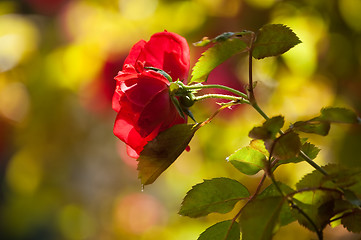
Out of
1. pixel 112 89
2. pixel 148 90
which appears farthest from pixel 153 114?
pixel 112 89

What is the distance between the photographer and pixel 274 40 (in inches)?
12.8

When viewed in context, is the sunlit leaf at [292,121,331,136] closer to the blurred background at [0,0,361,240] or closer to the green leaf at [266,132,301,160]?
the green leaf at [266,132,301,160]

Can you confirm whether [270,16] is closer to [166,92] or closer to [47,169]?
[166,92]

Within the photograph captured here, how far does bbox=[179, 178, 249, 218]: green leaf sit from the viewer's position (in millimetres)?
335

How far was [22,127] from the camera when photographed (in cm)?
116

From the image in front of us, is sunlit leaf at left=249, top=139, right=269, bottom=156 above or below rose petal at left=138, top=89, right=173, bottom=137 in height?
below

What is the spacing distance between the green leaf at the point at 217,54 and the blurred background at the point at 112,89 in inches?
9.1

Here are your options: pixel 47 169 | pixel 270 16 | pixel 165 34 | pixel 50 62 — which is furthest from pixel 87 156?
pixel 165 34

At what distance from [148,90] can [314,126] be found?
0.10 meters

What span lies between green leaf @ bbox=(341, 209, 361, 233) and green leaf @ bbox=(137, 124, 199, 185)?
0.34ft

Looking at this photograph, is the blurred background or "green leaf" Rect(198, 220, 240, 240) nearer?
"green leaf" Rect(198, 220, 240, 240)

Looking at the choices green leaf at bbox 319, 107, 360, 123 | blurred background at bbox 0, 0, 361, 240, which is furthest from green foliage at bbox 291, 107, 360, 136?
blurred background at bbox 0, 0, 361, 240

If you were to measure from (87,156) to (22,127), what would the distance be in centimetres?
36

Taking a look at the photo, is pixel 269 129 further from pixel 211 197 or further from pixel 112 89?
pixel 112 89
